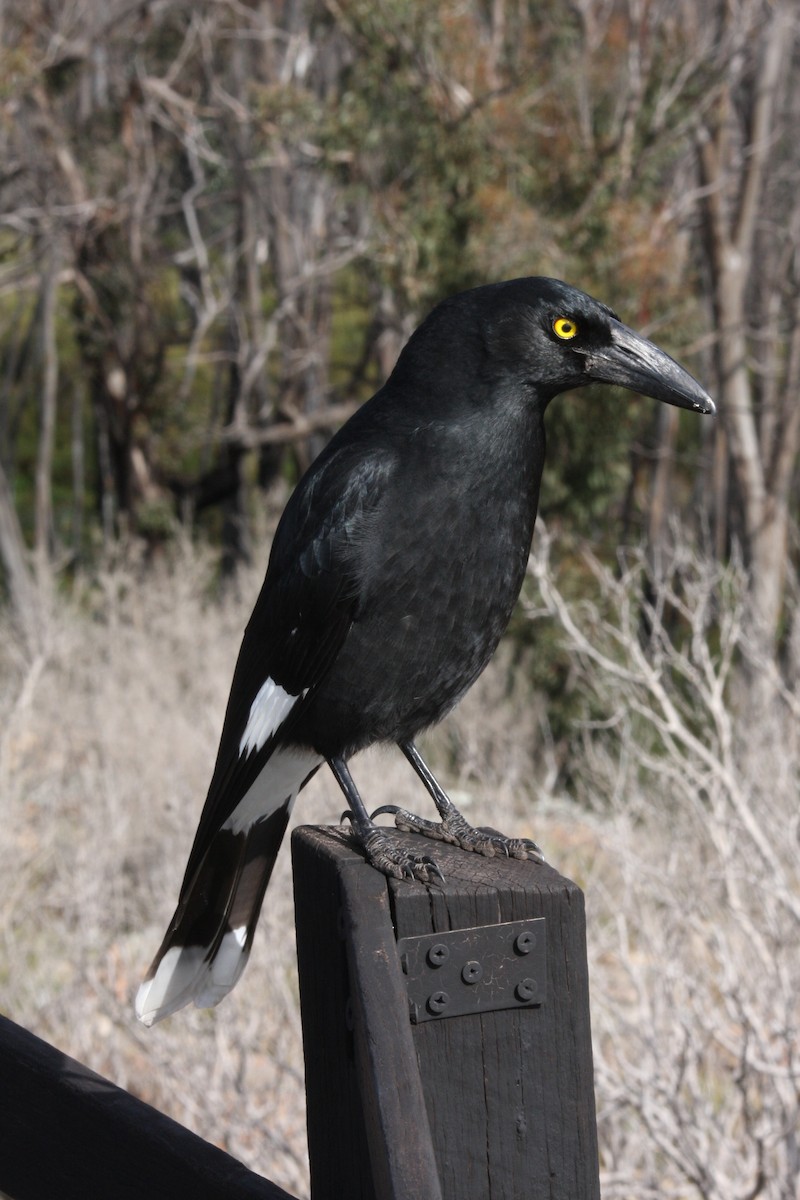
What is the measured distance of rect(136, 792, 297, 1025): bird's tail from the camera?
7.13 ft

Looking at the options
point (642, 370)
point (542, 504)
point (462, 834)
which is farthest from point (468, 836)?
point (542, 504)

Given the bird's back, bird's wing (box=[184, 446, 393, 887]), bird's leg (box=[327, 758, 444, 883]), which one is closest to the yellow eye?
the bird's back

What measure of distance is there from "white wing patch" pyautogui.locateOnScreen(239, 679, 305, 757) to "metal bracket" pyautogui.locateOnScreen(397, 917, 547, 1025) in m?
0.95

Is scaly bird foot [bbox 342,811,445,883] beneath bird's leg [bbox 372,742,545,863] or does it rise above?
above

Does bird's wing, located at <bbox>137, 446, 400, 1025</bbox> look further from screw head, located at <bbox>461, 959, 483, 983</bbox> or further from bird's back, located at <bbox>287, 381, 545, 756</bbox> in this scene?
screw head, located at <bbox>461, 959, 483, 983</bbox>

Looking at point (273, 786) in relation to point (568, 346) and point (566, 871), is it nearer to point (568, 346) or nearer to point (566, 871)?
point (568, 346)

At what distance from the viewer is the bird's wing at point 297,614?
2.06 m

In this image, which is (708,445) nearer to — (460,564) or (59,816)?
(59,816)

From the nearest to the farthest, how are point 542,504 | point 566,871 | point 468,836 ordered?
point 468,836 → point 566,871 → point 542,504

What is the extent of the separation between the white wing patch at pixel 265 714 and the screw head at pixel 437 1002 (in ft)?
3.18

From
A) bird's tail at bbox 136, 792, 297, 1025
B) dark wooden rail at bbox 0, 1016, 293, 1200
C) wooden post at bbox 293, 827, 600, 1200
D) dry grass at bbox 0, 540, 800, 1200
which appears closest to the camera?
wooden post at bbox 293, 827, 600, 1200

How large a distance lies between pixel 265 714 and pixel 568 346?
740mm

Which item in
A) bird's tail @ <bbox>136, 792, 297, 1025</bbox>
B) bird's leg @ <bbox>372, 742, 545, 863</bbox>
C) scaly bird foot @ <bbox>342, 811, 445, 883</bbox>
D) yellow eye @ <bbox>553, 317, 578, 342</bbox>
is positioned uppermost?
yellow eye @ <bbox>553, 317, 578, 342</bbox>

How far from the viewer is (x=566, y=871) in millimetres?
6039
